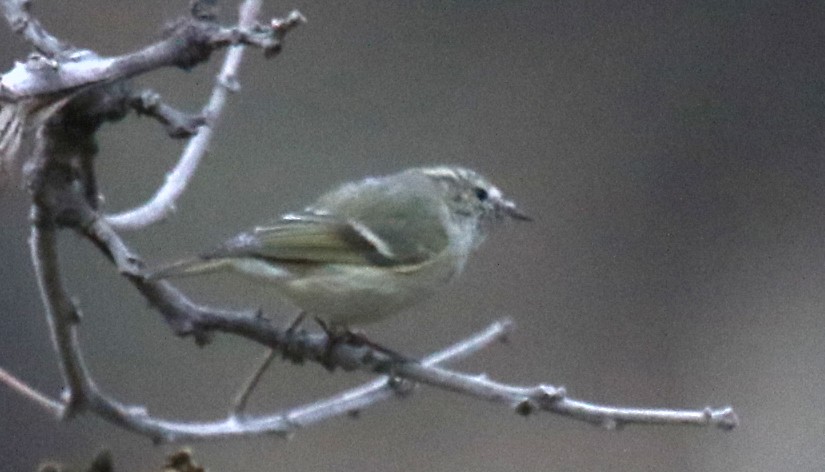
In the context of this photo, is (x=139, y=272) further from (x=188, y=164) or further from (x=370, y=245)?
(x=370, y=245)

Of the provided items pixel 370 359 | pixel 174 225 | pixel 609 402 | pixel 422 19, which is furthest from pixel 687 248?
pixel 370 359

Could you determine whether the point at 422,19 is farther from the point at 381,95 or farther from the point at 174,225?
the point at 174,225

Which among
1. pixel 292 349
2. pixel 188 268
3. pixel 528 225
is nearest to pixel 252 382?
pixel 292 349

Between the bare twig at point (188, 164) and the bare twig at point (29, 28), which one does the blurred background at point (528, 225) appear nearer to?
the bare twig at point (188, 164)

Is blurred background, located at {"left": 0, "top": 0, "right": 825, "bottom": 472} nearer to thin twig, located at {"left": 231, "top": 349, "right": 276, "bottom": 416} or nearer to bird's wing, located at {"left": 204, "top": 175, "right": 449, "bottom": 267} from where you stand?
bird's wing, located at {"left": 204, "top": 175, "right": 449, "bottom": 267}

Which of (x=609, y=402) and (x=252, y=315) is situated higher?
(x=609, y=402)

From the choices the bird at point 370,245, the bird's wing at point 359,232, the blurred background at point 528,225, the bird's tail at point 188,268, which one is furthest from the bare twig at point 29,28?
the blurred background at point 528,225
